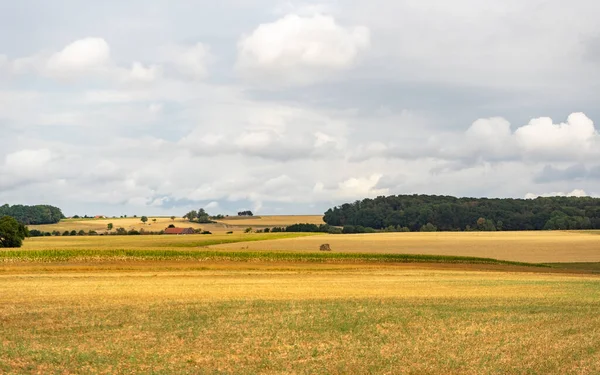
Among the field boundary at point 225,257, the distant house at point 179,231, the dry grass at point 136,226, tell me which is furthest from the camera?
the dry grass at point 136,226

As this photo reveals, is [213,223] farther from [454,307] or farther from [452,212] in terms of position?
[454,307]

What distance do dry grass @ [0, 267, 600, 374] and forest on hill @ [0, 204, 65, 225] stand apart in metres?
154

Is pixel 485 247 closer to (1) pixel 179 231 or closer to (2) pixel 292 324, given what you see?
(1) pixel 179 231

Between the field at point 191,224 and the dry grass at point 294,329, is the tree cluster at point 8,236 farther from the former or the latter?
the field at point 191,224

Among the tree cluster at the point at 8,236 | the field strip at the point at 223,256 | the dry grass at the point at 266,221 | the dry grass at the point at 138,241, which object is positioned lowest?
the field strip at the point at 223,256

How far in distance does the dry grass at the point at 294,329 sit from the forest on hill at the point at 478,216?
126752 millimetres

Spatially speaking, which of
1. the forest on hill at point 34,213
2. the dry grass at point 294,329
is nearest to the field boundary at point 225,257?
the dry grass at point 294,329

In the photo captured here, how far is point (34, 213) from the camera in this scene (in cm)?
18712

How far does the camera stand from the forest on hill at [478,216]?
162500 millimetres

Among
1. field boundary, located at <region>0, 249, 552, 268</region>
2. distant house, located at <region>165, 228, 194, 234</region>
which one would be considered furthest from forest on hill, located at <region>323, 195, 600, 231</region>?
field boundary, located at <region>0, 249, 552, 268</region>

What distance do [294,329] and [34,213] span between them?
594ft

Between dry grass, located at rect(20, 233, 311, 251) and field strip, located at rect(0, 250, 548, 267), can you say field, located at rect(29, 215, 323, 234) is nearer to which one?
dry grass, located at rect(20, 233, 311, 251)

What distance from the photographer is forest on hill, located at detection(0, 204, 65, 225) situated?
184 metres

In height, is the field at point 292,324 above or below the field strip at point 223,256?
below
